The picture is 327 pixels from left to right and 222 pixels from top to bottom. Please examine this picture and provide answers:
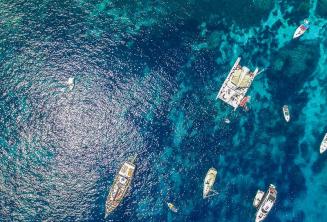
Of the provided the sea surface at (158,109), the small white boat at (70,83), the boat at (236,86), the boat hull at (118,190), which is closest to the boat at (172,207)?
the sea surface at (158,109)

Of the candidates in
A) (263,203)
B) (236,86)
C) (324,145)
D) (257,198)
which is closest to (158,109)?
(236,86)

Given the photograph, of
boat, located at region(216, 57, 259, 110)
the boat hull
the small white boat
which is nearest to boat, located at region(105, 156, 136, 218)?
the boat hull

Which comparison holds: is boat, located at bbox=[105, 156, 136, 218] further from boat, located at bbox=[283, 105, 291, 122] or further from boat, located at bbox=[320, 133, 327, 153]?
boat, located at bbox=[320, 133, 327, 153]

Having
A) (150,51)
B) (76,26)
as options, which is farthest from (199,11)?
(76,26)

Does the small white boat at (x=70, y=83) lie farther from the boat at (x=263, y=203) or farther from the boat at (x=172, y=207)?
the boat at (x=263, y=203)

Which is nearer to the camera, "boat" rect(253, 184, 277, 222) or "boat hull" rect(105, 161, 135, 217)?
"boat hull" rect(105, 161, 135, 217)
